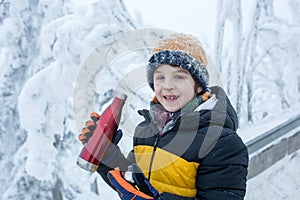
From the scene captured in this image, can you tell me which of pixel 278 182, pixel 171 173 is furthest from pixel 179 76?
pixel 278 182

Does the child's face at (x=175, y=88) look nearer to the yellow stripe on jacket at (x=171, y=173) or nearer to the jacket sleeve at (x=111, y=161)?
the yellow stripe on jacket at (x=171, y=173)

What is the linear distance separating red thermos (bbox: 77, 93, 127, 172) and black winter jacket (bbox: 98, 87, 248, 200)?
17 cm

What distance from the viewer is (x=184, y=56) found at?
1.54 meters

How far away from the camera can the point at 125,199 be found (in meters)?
1.58

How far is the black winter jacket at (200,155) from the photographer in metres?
1.41

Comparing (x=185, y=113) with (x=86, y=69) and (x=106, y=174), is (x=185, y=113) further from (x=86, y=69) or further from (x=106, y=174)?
(x=86, y=69)

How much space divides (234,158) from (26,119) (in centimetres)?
424

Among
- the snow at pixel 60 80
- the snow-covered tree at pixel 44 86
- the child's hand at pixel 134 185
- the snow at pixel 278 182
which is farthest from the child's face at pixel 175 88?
the snow-covered tree at pixel 44 86

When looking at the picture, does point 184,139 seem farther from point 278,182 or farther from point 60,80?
point 60,80

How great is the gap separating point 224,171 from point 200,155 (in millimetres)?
110

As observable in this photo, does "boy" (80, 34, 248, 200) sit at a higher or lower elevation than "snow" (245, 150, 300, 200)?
higher

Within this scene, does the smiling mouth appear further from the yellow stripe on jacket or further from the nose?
the yellow stripe on jacket

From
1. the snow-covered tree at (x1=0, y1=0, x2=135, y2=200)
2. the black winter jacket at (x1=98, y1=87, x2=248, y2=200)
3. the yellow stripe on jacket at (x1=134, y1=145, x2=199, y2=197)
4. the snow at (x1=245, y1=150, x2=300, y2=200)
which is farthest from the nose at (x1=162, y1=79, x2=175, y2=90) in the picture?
the snow-covered tree at (x1=0, y1=0, x2=135, y2=200)

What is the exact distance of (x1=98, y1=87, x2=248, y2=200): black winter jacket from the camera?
141cm
